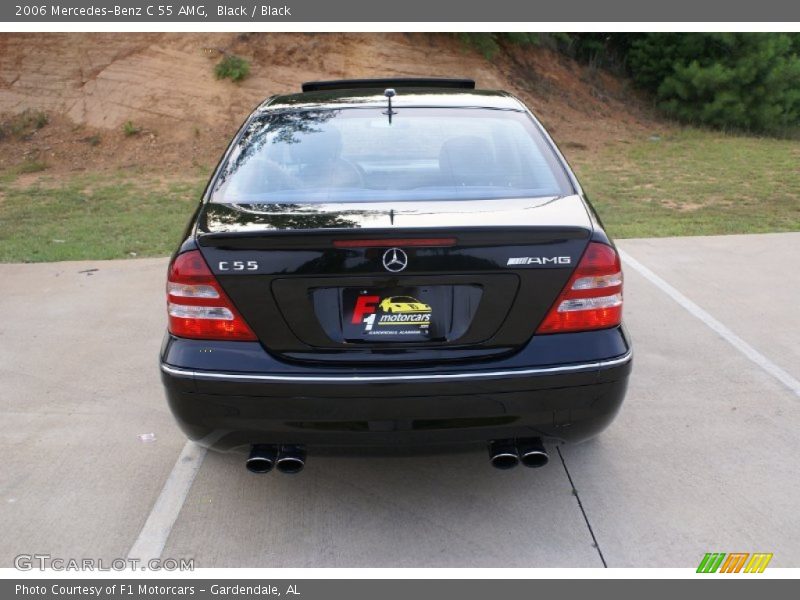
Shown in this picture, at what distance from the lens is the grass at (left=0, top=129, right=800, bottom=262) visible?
28.6ft

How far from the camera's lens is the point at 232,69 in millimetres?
15609

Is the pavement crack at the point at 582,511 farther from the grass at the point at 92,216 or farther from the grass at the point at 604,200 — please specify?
the grass at the point at 92,216

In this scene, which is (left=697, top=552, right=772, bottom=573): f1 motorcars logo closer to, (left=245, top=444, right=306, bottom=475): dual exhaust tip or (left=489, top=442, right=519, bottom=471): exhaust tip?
(left=489, top=442, right=519, bottom=471): exhaust tip

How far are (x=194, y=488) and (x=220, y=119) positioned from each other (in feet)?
40.8

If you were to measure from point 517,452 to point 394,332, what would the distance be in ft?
2.20

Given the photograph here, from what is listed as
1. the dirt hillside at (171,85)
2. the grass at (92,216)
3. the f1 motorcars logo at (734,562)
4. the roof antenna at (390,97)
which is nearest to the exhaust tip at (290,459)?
the f1 motorcars logo at (734,562)

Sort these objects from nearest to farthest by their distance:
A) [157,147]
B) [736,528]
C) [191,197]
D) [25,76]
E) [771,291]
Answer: [736,528] < [771,291] < [191,197] < [157,147] < [25,76]

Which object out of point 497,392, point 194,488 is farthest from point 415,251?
point 194,488

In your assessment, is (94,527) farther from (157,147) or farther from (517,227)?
(157,147)

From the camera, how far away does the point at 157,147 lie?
14492 millimetres

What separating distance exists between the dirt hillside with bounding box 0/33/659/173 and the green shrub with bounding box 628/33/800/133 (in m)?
1.72

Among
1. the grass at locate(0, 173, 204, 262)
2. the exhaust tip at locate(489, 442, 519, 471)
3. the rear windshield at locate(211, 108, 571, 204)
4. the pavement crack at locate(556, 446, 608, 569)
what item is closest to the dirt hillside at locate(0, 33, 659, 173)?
the grass at locate(0, 173, 204, 262)

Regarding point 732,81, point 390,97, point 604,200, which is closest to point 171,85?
point 604,200

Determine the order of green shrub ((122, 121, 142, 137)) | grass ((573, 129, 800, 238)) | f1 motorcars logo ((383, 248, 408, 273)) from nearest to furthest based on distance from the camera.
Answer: f1 motorcars logo ((383, 248, 408, 273)) < grass ((573, 129, 800, 238)) < green shrub ((122, 121, 142, 137))
